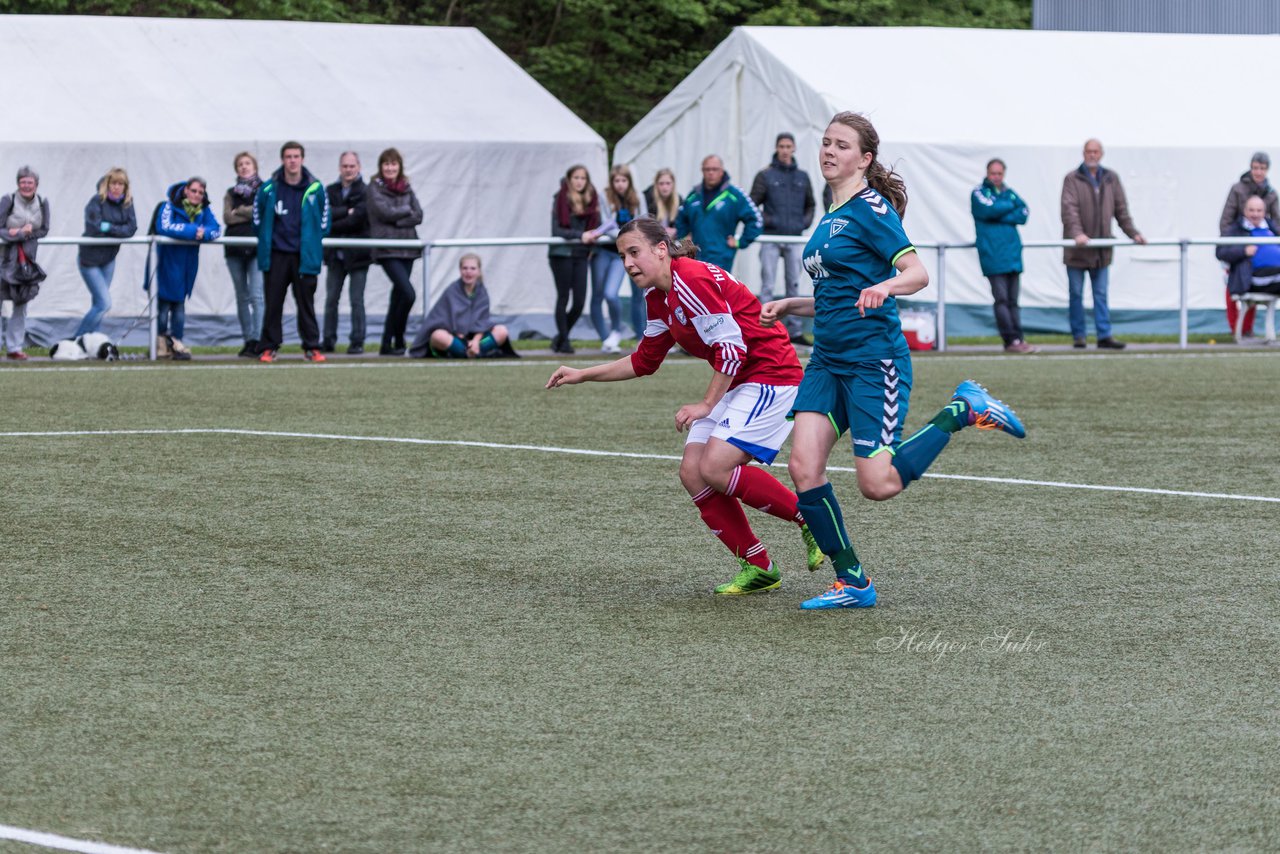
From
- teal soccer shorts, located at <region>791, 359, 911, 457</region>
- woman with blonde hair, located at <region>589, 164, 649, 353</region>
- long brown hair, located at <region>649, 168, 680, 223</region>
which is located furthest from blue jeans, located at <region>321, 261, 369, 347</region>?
teal soccer shorts, located at <region>791, 359, 911, 457</region>

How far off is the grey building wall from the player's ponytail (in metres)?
26.7

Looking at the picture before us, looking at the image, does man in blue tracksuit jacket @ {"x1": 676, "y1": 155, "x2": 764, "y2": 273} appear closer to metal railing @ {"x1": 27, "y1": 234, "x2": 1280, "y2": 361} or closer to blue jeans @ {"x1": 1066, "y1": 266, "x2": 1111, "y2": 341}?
metal railing @ {"x1": 27, "y1": 234, "x2": 1280, "y2": 361}

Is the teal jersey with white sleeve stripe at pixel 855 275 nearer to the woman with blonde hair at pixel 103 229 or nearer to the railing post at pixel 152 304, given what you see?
the railing post at pixel 152 304

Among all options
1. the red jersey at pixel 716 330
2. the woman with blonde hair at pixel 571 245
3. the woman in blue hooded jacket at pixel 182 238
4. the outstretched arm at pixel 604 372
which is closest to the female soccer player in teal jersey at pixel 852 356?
the red jersey at pixel 716 330

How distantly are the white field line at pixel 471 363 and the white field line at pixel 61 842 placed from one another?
13.6 m

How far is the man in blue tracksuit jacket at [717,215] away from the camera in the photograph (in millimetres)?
19438

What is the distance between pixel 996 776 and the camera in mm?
4418

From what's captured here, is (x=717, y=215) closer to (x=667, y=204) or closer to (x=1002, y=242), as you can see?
(x=667, y=204)

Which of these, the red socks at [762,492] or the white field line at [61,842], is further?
the red socks at [762,492]

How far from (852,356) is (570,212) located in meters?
14.0

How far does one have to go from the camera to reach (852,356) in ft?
21.5

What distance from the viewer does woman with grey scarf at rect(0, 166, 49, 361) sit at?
18.6 m

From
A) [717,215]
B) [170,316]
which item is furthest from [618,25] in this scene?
[170,316]

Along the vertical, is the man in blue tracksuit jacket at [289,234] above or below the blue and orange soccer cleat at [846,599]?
above
